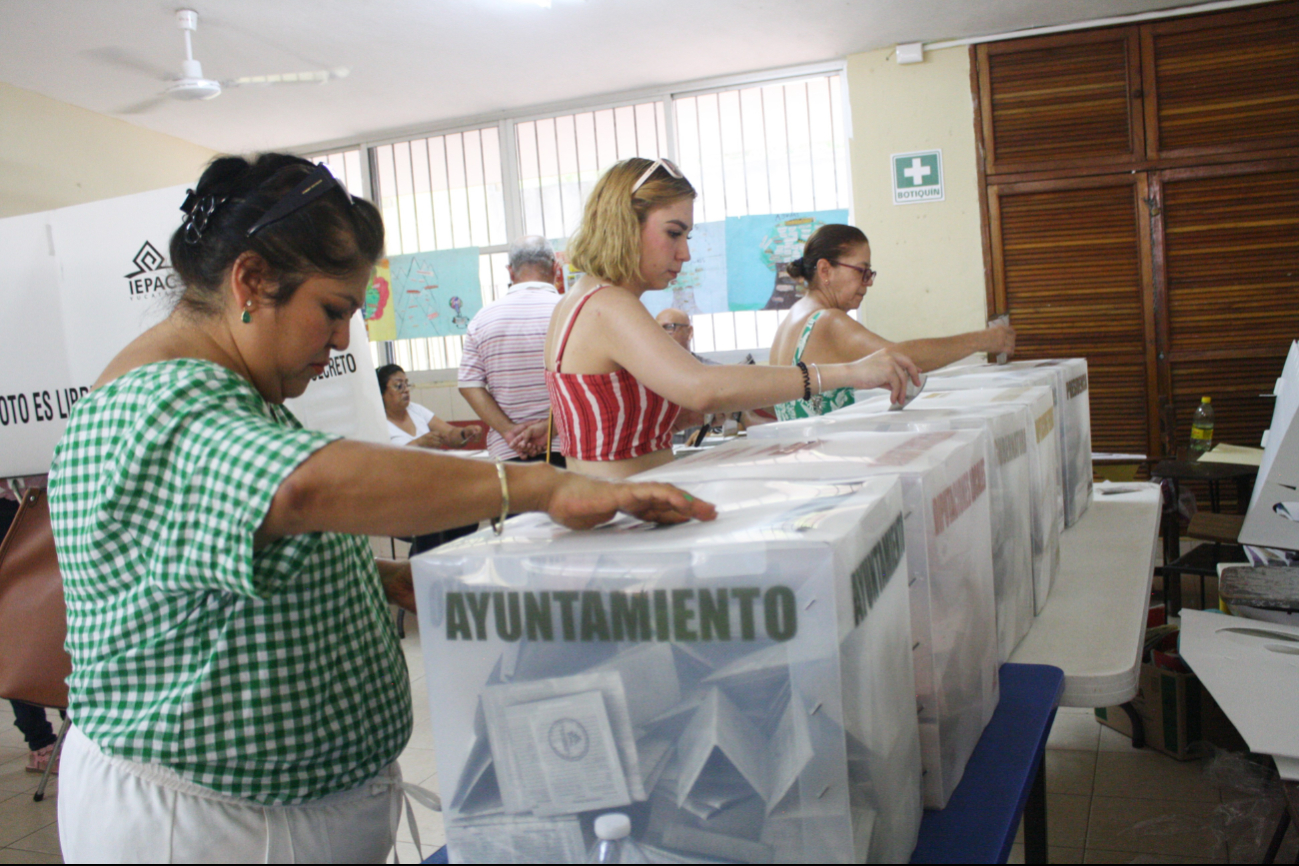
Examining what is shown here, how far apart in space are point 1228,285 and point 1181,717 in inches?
120

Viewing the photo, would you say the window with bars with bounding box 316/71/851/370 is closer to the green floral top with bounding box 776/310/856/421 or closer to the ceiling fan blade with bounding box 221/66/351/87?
the ceiling fan blade with bounding box 221/66/351/87

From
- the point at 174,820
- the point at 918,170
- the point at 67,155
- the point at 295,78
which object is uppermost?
the point at 295,78

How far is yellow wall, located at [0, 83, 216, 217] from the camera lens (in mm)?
4426

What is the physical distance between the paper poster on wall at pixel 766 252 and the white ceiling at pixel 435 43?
82cm

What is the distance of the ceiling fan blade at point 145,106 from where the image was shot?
472cm

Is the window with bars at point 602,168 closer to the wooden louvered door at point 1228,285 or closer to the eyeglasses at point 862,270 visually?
the wooden louvered door at point 1228,285

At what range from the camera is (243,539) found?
2.05 feet

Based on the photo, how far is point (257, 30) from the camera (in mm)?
3902

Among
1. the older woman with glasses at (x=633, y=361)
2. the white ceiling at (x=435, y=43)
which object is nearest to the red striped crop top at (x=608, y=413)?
the older woman with glasses at (x=633, y=361)

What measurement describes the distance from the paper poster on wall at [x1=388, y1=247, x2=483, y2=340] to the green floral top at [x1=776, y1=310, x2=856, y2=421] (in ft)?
12.4

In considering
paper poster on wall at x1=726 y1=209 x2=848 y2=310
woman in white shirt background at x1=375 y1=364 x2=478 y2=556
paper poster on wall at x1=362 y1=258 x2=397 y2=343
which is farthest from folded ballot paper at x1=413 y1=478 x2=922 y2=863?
paper poster on wall at x1=362 y1=258 x2=397 y2=343

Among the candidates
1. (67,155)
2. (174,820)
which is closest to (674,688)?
(174,820)

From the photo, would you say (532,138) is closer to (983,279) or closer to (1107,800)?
(983,279)

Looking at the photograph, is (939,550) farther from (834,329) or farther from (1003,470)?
(834,329)
